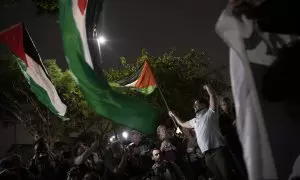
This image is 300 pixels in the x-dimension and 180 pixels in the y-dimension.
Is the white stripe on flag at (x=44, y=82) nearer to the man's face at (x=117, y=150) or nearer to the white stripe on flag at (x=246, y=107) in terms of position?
the man's face at (x=117, y=150)

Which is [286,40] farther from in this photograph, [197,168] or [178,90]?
[178,90]

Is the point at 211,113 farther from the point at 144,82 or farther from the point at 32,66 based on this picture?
the point at 144,82

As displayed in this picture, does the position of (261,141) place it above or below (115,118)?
below

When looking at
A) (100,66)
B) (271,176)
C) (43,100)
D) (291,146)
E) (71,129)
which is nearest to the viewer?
(271,176)

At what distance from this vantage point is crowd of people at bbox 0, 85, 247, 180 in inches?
218

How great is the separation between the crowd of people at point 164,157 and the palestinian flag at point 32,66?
77 centimetres

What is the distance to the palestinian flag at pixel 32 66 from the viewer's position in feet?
24.9

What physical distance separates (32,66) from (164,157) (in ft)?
10.3

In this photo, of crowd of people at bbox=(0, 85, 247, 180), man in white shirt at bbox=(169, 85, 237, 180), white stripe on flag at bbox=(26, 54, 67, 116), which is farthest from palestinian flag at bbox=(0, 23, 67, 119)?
man in white shirt at bbox=(169, 85, 237, 180)

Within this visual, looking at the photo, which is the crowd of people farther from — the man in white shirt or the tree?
the tree

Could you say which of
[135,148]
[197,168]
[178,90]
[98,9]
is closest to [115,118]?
[98,9]

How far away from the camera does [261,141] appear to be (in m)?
1.72

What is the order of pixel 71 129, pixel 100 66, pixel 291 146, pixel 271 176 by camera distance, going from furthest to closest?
pixel 71 129 → pixel 100 66 → pixel 291 146 → pixel 271 176

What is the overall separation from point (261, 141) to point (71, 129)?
101 feet
